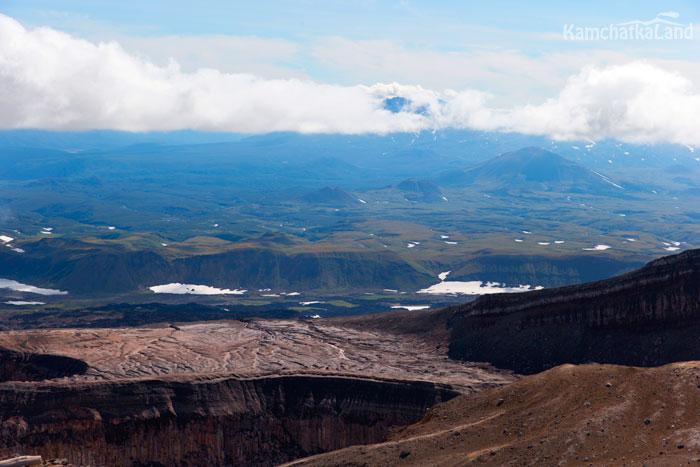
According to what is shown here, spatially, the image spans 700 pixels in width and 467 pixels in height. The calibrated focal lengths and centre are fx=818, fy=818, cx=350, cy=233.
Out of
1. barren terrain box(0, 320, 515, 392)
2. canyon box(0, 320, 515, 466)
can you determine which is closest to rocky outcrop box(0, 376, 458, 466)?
canyon box(0, 320, 515, 466)

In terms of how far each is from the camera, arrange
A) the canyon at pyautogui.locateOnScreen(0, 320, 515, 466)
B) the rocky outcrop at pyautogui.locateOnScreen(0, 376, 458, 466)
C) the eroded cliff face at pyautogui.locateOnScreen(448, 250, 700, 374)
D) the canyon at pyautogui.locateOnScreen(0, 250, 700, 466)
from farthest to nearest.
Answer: the eroded cliff face at pyautogui.locateOnScreen(448, 250, 700, 374) < the canyon at pyautogui.locateOnScreen(0, 320, 515, 466) < the rocky outcrop at pyautogui.locateOnScreen(0, 376, 458, 466) < the canyon at pyautogui.locateOnScreen(0, 250, 700, 466)

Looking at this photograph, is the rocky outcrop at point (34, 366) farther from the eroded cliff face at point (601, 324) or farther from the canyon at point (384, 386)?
the eroded cliff face at point (601, 324)

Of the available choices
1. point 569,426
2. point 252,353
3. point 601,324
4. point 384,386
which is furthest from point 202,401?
point 569,426

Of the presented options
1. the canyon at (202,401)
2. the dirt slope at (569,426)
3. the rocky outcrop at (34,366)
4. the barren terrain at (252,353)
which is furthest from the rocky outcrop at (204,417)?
the dirt slope at (569,426)

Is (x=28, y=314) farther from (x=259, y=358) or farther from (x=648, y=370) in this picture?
(x=648, y=370)

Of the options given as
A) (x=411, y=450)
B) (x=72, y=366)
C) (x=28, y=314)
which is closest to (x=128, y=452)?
(x=72, y=366)

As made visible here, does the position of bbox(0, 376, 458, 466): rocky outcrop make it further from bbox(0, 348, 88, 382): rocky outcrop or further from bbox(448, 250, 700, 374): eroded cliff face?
bbox(448, 250, 700, 374): eroded cliff face
